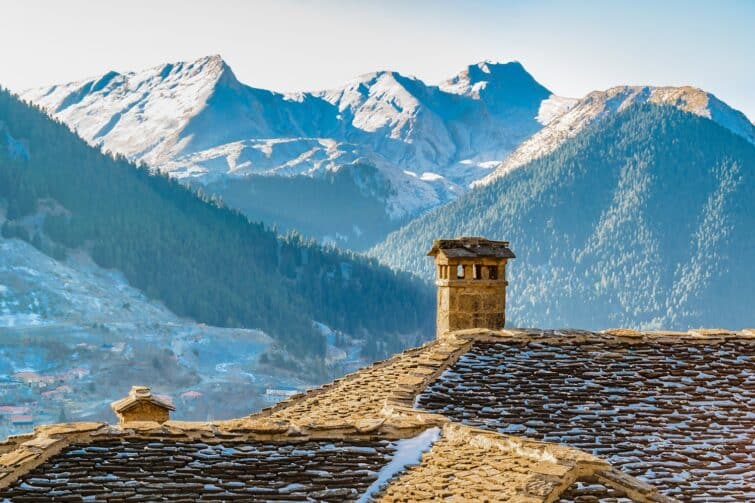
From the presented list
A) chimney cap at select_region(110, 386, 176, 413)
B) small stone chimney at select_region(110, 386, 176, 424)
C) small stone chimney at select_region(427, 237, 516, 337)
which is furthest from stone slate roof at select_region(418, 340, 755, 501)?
chimney cap at select_region(110, 386, 176, 413)

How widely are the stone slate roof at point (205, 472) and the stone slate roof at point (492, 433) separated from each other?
0.11 ft

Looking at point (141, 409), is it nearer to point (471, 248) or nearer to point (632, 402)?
point (471, 248)

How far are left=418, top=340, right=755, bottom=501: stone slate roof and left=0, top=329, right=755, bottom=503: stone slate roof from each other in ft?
0.11

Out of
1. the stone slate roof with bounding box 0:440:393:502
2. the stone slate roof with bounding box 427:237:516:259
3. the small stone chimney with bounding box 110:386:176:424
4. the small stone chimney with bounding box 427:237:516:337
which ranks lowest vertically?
the small stone chimney with bounding box 110:386:176:424

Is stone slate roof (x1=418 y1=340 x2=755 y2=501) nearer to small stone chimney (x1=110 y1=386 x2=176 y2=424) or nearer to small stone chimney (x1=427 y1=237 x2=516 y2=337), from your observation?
small stone chimney (x1=427 y1=237 x2=516 y2=337)

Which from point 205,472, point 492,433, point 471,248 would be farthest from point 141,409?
point 492,433

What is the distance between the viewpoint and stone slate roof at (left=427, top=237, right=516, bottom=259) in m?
27.3

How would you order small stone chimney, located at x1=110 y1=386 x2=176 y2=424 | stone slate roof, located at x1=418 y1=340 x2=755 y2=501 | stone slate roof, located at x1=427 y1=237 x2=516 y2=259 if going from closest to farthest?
stone slate roof, located at x1=418 y1=340 x2=755 y2=501 → small stone chimney, located at x1=110 y1=386 x2=176 y2=424 → stone slate roof, located at x1=427 y1=237 x2=516 y2=259

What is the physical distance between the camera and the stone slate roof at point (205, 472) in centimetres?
1375

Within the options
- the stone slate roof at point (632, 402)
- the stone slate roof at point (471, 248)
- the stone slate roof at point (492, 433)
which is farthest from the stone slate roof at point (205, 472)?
the stone slate roof at point (471, 248)

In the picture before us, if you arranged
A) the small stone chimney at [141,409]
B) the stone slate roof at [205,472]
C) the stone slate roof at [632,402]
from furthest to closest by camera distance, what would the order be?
the small stone chimney at [141,409] → the stone slate roof at [632,402] → the stone slate roof at [205,472]

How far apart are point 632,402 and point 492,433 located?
13.2 feet

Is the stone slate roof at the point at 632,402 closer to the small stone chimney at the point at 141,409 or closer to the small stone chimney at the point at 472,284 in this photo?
the small stone chimney at the point at 472,284

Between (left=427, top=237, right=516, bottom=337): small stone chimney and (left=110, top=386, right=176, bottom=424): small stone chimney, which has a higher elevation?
(left=427, top=237, right=516, bottom=337): small stone chimney
